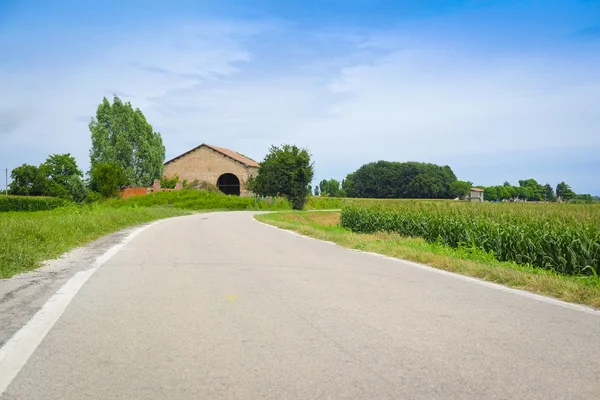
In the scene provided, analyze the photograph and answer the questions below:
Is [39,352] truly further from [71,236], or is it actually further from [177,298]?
[71,236]

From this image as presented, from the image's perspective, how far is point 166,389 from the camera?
359 centimetres

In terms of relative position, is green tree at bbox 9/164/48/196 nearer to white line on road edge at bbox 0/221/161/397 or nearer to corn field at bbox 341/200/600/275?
corn field at bbox 341/200/600/275

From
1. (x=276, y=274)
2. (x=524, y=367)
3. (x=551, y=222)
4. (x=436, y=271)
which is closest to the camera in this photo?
(x=524, y=367)

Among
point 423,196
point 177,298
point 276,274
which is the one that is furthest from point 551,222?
point 423,196

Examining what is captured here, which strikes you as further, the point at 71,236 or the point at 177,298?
the point at 71,236

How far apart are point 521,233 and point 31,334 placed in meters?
11.8

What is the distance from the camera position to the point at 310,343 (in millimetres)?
4656

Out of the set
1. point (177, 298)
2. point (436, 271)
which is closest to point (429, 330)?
point (177, 298)

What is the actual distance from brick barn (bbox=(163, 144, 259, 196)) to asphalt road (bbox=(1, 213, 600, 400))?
6669cm

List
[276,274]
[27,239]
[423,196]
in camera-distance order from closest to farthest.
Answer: [276,274] < [27,239] < [423,196]

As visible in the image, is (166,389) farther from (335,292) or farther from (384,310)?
(335,292)

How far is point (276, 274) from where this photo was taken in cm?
895

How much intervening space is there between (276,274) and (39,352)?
15.9 feet

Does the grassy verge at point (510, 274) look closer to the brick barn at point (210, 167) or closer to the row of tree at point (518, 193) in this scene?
the brick barn at point (210, 167)
